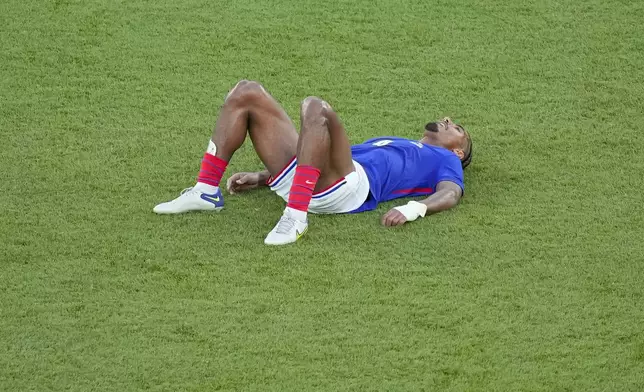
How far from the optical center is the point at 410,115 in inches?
252

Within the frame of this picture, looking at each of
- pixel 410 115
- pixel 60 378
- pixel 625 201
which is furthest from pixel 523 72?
pixel 60 378

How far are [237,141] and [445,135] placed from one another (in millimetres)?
1078

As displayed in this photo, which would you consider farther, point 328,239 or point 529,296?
point 328,239

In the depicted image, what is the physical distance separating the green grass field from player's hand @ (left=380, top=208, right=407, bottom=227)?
5cm

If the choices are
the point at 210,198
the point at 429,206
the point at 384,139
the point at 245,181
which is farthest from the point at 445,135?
the point at 210,198

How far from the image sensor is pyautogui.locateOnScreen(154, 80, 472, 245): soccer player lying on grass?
→ 5105 millimetres

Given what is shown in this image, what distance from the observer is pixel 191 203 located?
17.4 feet

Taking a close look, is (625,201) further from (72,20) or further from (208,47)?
(72,20)

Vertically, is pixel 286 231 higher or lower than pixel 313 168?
lower

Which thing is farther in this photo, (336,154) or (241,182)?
(241,182)

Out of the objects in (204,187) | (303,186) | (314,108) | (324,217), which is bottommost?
(324,217)

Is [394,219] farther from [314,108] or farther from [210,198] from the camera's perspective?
[210,198]

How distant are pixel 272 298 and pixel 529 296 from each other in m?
1.02

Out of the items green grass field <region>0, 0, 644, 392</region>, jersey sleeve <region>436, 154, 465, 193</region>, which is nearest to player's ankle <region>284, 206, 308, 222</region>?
green grass field <region>0, 0, 644, 392</region>
